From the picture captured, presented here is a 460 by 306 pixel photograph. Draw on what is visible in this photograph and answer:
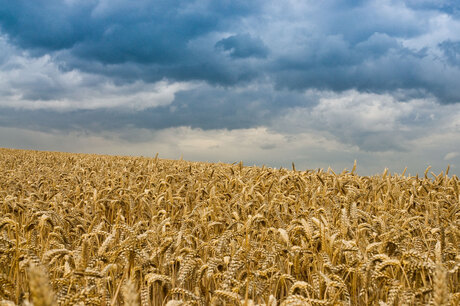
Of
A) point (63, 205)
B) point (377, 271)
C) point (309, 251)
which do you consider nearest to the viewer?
point (377, 271)

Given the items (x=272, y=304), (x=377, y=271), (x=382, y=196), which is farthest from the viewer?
(x=382, y=196)

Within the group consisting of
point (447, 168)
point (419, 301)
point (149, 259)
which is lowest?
point (419, 301)

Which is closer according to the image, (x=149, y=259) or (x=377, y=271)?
(x=377, y=271)

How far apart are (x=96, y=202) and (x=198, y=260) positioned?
103 inches

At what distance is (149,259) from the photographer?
2490 millimetres

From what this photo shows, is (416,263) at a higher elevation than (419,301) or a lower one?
higher

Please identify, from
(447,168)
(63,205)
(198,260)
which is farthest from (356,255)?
(447,168)

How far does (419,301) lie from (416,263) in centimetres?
24

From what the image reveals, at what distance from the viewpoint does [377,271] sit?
230 cm

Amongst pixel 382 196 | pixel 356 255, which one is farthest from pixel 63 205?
pixel 382 196

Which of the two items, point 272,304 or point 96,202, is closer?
point 272,304

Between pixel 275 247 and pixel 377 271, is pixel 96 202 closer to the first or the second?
pixel 275 247

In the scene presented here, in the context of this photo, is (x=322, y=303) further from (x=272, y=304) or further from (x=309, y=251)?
(x=309, y=251)

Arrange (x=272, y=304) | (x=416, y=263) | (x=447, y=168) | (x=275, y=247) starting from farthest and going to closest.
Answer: (x=447, y=168)
(x=275, y=247)
(x=416, y=263)
(x=272, y=304)
